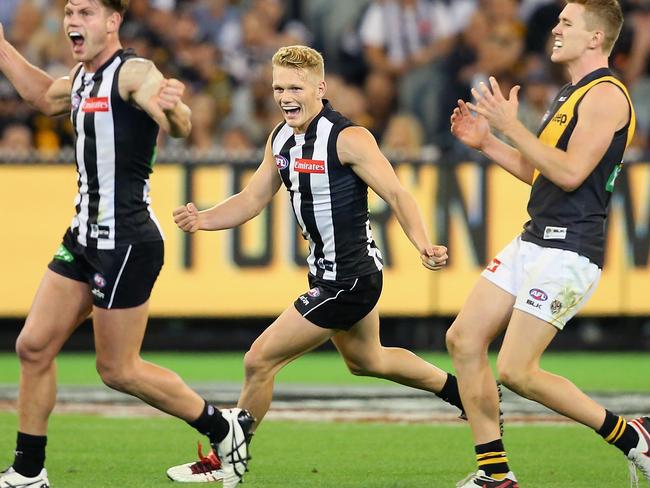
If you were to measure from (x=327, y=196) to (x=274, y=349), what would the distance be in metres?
0.86

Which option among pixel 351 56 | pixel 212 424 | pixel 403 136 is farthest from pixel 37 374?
pixel 351 56

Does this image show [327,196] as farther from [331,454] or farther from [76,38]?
[331,454]

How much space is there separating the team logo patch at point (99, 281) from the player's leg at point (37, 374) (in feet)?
0.55

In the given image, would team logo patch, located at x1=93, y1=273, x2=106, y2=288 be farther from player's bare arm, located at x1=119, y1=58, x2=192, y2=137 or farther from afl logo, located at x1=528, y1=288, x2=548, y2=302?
afl logo, located at x1=528, y1=288, x2=548, y2=302

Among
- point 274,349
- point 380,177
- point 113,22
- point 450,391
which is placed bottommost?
point 450,391

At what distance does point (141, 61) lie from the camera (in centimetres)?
646

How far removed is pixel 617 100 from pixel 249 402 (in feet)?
8.21

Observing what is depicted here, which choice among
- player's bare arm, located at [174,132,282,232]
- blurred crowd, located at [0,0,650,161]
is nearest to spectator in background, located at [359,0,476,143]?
blurred crowd, located at [0,0,650,161]

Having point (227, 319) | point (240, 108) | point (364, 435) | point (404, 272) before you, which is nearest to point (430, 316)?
point (404, 272)

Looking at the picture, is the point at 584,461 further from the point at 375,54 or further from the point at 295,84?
the point at 375,54

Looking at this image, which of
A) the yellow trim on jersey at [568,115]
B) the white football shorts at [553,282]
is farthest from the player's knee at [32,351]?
the yellow trim on jersey at [568,115]

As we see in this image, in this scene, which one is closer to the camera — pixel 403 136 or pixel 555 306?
pixel 555 306

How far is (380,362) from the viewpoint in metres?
7.35

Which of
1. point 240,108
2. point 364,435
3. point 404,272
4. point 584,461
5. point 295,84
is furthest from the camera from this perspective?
point 240,108
